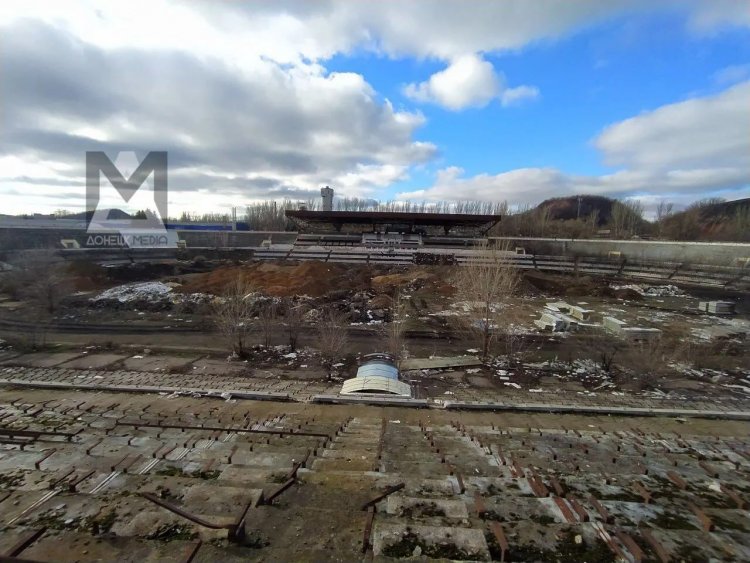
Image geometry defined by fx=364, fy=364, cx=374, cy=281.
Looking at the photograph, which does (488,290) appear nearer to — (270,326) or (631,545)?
(270,326)

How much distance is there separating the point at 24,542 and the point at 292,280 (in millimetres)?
30539

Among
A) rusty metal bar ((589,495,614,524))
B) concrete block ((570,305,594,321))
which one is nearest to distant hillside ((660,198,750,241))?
concrete block ((570,305,594,321))

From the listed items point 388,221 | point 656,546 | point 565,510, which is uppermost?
point 388,221

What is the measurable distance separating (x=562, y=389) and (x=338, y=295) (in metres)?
18.0

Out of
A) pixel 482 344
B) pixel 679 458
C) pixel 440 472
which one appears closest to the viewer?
pixel 440 472

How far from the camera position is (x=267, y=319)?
17.7 m

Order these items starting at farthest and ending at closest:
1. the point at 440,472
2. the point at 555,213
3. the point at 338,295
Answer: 1. the point at 555,213
2. the point at 338,295
3. the point at 440,472

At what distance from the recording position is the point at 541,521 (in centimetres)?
427

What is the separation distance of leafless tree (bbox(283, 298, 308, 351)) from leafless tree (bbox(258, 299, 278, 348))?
2.35ft

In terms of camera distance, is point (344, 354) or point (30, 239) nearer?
point (344, 354)

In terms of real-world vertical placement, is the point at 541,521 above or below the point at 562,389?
above

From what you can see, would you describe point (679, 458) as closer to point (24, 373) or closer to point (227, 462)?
point (227, 462)

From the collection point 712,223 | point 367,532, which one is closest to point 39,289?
point 367,532

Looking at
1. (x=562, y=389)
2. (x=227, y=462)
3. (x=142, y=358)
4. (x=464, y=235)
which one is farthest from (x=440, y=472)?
(x=464, y=235)
